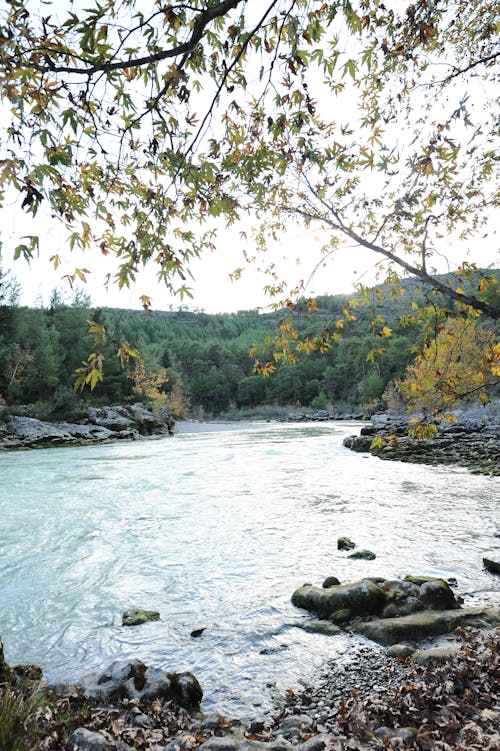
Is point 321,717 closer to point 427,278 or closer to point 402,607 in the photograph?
point 402,607

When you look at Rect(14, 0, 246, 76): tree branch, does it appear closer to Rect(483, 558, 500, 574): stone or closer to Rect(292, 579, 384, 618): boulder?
Rect(292, 579, 384, 618): boulder

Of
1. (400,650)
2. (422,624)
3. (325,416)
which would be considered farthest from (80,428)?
(325,416)

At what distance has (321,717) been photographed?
3447mm

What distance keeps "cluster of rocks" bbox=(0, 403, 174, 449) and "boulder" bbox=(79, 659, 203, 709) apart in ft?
105

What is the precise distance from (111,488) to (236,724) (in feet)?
42.7

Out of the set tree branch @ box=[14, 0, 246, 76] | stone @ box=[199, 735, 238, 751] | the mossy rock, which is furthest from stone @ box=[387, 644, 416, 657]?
tree branch @ box=[14, 0, 246, 76]

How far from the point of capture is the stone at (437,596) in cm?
522

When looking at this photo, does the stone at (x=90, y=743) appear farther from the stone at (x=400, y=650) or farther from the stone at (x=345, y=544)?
the stone at (x=345, y=544)

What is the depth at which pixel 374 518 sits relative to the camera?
10.1 m

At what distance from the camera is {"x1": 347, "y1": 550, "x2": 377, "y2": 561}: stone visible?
730 centimetres

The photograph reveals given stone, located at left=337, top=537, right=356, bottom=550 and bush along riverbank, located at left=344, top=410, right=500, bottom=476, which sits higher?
stone, located at left=337, top=537, right=356, bottom=550

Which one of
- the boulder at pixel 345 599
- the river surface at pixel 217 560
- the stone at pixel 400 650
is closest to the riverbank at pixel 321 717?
the stone at pixel 400 650

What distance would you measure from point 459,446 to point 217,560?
1873 centimetres

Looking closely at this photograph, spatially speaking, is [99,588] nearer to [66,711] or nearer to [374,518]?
[66,711]
